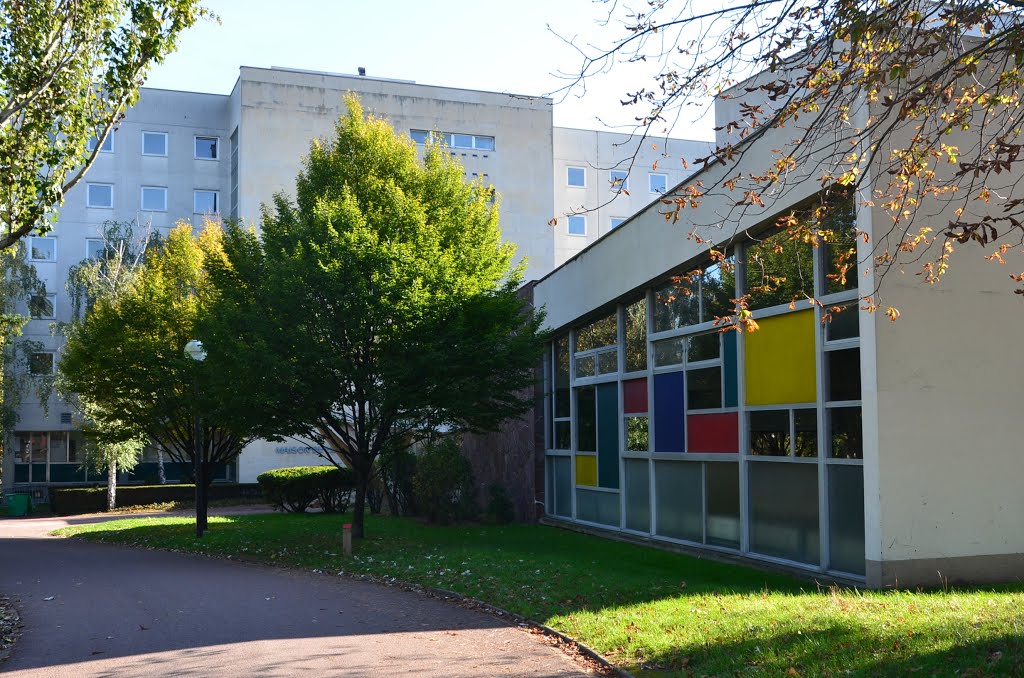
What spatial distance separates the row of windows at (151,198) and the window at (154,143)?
1.66m

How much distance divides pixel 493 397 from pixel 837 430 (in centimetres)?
760

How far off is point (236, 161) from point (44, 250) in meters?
9.80

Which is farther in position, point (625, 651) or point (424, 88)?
point (424, 88)

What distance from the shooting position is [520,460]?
2445 centimetres

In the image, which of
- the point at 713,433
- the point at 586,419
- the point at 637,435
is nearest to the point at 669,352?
the point at 637,435

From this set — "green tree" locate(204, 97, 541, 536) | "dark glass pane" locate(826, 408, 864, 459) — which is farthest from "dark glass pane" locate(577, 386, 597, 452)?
"dark glass pane" locate(826, 408, 864, 459)

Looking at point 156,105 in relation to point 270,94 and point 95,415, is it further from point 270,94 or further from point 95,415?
point 95,415

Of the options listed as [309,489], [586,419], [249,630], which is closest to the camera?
[249,630]

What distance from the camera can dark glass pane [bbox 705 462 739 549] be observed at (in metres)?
15.2

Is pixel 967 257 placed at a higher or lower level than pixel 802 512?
higher

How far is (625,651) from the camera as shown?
8688mm

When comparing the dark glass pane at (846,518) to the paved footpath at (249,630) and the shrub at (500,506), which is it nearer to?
the paved footpath at (249,630)

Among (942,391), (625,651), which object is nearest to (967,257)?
(942,391)

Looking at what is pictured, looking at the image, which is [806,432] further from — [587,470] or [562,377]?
[562,377]
